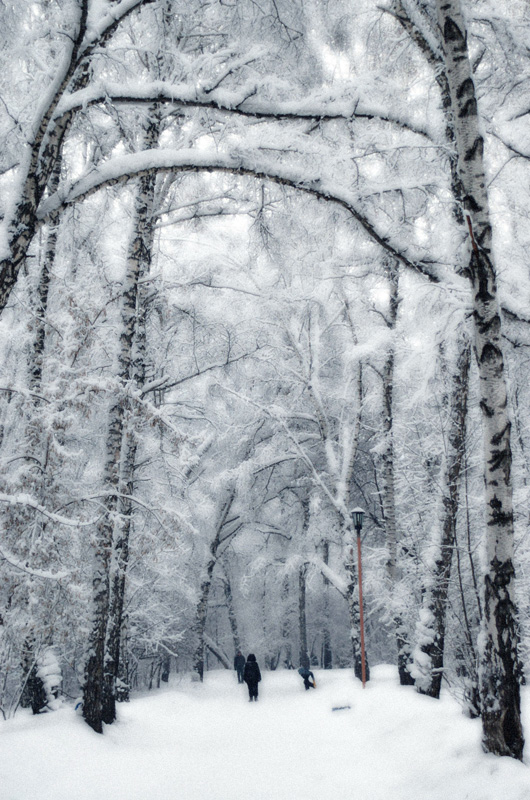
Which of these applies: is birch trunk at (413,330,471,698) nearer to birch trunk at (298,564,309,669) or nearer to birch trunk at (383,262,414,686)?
birch trunk at (383,262,414,686)

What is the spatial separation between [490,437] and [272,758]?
5406 millimetres

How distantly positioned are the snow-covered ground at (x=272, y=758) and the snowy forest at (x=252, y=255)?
47cm

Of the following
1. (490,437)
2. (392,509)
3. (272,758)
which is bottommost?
(272,758)

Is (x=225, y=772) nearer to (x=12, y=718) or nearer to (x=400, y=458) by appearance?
(x=12, y=718)

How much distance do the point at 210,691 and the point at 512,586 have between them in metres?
16.3

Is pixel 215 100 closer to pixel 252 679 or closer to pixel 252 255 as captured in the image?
pixel 252 255

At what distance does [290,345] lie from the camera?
15.3 metres

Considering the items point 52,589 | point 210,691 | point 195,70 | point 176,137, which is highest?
point 176,137

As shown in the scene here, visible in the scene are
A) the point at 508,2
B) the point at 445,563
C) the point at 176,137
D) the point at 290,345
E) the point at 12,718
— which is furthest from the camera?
the point at 290,345

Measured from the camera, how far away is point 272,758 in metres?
7.03

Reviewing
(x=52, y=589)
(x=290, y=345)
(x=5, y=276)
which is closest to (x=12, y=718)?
(x=52, y=589)

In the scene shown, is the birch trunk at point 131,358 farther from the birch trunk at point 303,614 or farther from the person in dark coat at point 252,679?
the birch trunk at point 303,614

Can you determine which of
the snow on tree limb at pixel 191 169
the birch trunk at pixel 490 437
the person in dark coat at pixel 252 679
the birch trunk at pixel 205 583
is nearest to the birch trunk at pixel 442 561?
the birch trunk at pixel 490 437

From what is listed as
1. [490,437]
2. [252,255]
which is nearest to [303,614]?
[252,255]
